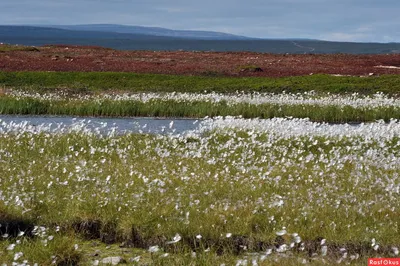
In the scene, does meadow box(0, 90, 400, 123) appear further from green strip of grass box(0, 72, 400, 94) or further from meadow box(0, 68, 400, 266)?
meadow box(0, 68, 400, 266)

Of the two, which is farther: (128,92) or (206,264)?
(128,92)

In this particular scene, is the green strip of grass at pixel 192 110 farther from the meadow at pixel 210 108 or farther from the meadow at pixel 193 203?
the meadow at pixel 193 203

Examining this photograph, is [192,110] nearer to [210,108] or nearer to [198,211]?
[210,108]

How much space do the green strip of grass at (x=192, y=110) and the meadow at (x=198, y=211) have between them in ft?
47.2

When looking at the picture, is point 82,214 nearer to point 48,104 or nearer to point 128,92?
point 48,104

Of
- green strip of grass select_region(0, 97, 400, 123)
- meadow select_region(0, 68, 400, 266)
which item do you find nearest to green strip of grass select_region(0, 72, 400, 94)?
green strip of grass select_region(0, 97, 400, 123)

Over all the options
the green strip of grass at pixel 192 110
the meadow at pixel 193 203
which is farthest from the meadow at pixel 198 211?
the green strip of grass at pixel 192 110

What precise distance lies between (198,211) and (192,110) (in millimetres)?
20570

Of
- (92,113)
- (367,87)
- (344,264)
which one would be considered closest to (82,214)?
(344,264)

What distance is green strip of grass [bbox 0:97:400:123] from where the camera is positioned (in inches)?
1238

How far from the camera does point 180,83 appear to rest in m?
45.9

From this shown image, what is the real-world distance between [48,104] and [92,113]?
2.53m

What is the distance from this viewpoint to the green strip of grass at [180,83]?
141ft

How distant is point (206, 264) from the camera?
9.09 metres
